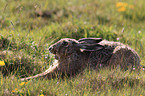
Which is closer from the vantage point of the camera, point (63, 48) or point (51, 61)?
point (63, 48)

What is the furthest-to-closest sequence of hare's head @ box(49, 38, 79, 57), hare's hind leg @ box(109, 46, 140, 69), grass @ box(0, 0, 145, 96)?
1. hare's hind leg @ box(109, 46, 140, 69)
2. hare's head @ box(49, 38, 79, 57)
3. grass @ box(0, 0, 145, 96)

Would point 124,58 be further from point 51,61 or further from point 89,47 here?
point 51,61

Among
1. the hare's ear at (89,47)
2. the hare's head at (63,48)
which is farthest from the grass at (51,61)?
the hare's ear at (89,47)

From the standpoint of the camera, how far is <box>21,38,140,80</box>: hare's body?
4.81 m

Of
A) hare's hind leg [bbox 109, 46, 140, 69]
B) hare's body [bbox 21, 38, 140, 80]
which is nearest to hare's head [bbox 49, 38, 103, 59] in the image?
hare's body [bbox 21, 38, 140, 80]

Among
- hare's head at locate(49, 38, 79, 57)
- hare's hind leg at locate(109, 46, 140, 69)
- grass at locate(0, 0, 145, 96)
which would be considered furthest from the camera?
hare's hind leg at locate(109, 46, 140, 69)

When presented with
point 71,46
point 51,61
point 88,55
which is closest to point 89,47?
→ point 88,55

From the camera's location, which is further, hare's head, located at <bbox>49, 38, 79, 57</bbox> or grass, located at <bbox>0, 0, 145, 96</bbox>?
hare's head, located at <bbox>49, 38, 79, 57</bbox>

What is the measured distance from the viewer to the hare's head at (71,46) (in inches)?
189

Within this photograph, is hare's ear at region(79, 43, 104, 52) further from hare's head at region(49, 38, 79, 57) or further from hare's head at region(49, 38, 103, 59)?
hare's head at region(49, 38, 79, 57)

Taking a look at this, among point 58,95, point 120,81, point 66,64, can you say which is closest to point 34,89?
point 58,95

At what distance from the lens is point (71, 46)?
488 centimetres

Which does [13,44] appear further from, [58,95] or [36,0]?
[58,95]

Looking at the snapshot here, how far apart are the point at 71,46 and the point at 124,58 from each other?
4.12 feet
